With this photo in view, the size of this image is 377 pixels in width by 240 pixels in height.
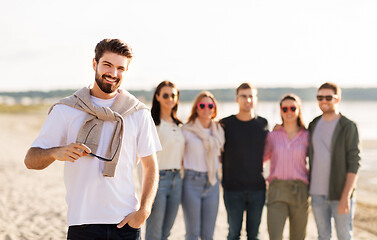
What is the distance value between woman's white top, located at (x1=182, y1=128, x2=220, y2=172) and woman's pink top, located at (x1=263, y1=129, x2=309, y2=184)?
71cm

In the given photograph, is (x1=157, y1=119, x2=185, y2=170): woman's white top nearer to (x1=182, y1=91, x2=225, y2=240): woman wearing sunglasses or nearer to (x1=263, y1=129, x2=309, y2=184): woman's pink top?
(x1=182, y1=91, x2=225, y2=240): woman wearing sunglasses

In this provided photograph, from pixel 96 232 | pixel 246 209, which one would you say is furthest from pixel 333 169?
pixel 96 232

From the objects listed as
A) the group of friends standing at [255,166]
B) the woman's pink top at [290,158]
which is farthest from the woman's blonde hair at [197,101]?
the woman's pink top at [290,158]

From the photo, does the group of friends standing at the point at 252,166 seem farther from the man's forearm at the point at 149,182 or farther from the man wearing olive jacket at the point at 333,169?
the man's forearm at the point at 149,182

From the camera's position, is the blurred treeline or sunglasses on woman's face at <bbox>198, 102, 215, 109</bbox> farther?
the blurred treeline

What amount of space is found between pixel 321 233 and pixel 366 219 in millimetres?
4335

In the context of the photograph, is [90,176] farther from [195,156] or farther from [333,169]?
[333,169]

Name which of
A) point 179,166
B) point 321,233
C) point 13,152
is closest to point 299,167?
point 321,233

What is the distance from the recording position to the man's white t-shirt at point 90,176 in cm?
238

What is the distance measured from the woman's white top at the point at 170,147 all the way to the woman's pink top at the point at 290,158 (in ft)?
3.55

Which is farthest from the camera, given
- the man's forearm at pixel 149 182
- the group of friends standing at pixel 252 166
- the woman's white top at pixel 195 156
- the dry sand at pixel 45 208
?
the dry sand at pixel 45 208

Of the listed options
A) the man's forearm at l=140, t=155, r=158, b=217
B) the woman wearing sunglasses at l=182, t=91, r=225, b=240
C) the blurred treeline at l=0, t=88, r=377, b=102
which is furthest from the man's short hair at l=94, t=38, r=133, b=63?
the blurred treeline at l=0, t=88, r=377, b=102

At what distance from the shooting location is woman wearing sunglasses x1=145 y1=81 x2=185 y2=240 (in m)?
4.44

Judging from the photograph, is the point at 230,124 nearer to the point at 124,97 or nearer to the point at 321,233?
the point at 321,233
